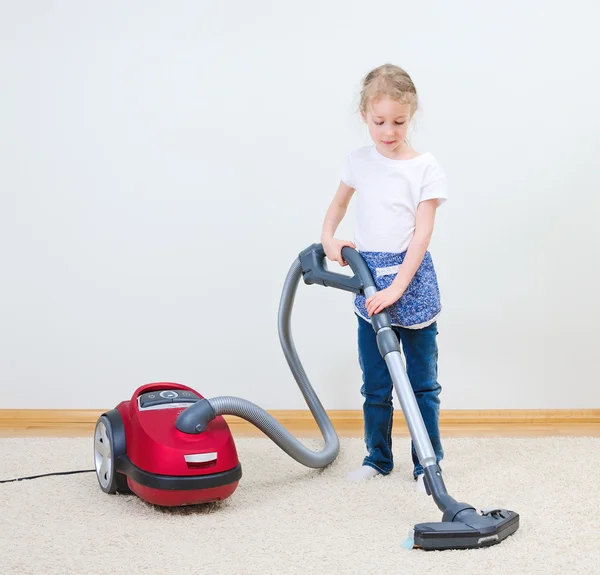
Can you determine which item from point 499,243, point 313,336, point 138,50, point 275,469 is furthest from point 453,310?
point 138,50

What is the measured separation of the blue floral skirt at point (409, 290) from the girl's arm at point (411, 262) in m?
0.04

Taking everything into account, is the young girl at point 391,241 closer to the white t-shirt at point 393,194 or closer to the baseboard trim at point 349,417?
the white t-shirt at point 393,194

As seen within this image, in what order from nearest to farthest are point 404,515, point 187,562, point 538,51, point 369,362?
point 187,562 → point 404,515 → point 369,362 → point 538,51

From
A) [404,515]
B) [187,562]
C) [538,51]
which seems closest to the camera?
[187,562]

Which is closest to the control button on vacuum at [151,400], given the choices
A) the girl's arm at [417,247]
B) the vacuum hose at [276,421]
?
the vacuum hose at [276,421]

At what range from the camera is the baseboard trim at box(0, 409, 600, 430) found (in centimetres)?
251

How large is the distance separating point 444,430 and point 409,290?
73cm

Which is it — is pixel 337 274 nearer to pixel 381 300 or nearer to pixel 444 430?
pixel 381 300

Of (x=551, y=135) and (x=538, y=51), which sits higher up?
(x=538, y=51)

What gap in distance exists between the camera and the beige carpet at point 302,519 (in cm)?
146

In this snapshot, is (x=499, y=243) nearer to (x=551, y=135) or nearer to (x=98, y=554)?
(x=551, y=135)

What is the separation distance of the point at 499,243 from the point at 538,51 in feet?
1.77

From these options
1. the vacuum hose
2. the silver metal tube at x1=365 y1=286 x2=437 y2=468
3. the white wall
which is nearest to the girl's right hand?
the vacuum hose

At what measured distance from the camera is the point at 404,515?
172 cm
